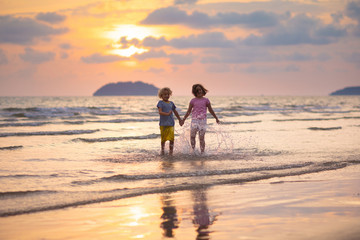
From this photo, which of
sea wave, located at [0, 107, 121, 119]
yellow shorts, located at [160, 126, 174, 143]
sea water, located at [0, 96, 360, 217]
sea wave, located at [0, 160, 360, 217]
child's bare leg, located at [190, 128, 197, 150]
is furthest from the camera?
sea wave, located at [0, 107, 121, 119]

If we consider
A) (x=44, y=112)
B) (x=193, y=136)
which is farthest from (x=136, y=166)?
(x=44, y=112)

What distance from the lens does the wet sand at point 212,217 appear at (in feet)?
14.0

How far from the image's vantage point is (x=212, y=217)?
4.89 meters

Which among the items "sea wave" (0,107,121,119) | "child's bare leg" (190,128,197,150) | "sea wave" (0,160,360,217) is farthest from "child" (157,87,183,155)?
"sea wave" (0,107,121,119)

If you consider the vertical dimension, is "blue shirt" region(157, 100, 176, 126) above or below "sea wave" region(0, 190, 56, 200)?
above

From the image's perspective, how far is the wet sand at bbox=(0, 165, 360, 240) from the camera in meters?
4.27

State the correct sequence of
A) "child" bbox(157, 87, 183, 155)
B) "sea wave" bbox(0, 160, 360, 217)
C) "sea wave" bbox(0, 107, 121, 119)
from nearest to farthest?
"sea wave" bbox(0, 160, 360, 217) < "child" bbox(157, 87, 183, 155) < "sea wave" bbox(0, 107, 121, 119)

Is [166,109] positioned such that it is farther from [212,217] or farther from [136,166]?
[212,217]

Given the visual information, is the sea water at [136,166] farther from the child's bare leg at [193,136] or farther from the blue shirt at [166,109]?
the blue shirt at [166,109]

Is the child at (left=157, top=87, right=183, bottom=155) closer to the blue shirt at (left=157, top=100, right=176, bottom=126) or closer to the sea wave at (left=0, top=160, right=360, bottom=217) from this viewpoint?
the blue shirt at (left=157, top=100, right=176, bottom=126)

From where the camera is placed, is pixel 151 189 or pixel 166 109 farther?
pixel 166 109

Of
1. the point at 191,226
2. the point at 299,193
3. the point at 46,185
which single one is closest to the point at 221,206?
the point at 191,226

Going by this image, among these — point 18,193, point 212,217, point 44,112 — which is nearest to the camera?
point 212,217

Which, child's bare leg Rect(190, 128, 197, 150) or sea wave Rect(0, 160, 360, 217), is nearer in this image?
sea wave Rect(0, 160, 360, 217)
